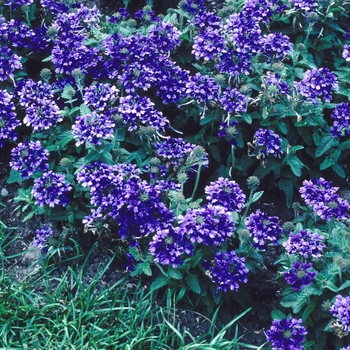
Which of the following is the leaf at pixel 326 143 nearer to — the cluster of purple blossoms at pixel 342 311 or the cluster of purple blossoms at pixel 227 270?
the cluster of purple blossoms at pixel 227 270

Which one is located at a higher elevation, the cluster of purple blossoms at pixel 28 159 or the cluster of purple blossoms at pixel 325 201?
the cluster of purple blossoms at pixel 325 201

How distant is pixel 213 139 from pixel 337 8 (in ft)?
4.85

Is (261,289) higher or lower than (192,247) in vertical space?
lower

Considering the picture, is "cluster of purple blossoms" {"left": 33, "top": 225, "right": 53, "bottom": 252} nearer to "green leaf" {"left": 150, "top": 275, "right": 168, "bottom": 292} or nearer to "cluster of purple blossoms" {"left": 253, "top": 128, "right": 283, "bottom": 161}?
"green leaf" {"left": 150, "top": 275, "right": 168, "bottom": 292}

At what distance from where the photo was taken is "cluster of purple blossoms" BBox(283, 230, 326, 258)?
3.63 meters

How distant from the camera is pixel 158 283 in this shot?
Result: 12.6 feet

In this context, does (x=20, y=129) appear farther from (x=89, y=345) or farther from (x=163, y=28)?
(x=89, y=345)

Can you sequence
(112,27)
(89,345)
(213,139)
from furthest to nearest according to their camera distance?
(112,27)
(213,139)
(89,345)

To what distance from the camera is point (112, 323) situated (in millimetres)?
3816

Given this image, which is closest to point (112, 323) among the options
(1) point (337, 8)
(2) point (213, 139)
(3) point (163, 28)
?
(2) point (213, 139)


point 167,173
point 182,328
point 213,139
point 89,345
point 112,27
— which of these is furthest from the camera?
point 112,27

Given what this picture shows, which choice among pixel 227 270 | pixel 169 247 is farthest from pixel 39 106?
pixel 227 270

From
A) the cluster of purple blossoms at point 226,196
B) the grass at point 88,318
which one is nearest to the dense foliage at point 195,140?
the cluster of purple blossoms at point 226,196

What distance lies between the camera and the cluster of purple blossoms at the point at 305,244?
3.63m
